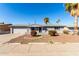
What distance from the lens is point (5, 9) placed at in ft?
36.2

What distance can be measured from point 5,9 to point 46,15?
113 inches

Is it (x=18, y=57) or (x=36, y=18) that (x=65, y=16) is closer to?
(x=36, y=18)

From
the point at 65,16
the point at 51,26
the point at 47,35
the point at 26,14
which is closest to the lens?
the point at 26,14

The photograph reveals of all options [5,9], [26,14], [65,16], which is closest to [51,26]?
[65,16]

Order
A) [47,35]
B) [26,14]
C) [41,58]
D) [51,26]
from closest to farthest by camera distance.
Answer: [41,58]
[26,14]
[47,35]
[51,26]

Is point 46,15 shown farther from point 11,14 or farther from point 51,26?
point 51,26

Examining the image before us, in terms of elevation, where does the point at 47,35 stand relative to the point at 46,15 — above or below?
below

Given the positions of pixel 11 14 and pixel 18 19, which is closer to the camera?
pixel 11 14

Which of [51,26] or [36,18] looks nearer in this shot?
[36,18]

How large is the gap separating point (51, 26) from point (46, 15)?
7483 mm

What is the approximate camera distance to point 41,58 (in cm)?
799

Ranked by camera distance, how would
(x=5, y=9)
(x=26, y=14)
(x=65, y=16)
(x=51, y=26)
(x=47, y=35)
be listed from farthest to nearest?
(x=51, y=26) < (x=47, y=35) < (x=65, y=16) < (x=26, y=14) < (x=5, y=9)

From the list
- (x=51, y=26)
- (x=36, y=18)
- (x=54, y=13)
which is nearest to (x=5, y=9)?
(x=36, y=18)

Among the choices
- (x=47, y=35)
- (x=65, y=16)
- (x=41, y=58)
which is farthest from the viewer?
(x=47, y=35)
